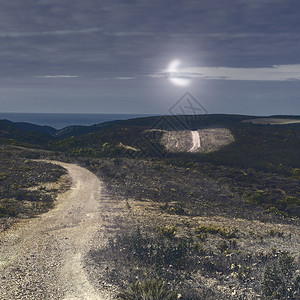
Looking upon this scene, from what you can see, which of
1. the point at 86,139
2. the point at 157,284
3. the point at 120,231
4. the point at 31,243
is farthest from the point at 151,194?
the point at 86,139

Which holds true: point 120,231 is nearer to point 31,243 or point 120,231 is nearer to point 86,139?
point 31,243

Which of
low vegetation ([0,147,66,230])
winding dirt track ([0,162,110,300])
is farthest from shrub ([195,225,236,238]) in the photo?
low vegetation ([0,147,66,230])

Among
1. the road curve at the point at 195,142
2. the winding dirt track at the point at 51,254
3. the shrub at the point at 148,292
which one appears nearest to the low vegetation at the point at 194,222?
the shrub at the point at 148,292

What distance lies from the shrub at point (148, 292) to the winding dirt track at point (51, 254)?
754 millimetres

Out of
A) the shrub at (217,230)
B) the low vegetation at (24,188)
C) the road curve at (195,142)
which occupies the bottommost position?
the shrub at (217,230)

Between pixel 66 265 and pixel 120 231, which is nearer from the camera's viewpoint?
pixel 66 265

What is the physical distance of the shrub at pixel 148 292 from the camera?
8.12 m

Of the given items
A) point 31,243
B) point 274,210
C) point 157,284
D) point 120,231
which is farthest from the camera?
point 274,210

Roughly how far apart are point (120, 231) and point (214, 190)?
641 inches

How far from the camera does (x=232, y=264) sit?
37.6 feet

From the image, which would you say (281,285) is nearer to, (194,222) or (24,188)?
(194,222)

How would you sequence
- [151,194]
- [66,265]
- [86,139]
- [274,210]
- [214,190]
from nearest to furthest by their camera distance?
[66,265] < [274,210] < [151,194] < [214,190] < [86,139]

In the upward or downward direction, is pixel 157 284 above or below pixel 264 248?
above

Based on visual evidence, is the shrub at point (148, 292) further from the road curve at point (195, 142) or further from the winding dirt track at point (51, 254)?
the road curve at point (195, 142)
